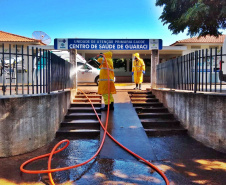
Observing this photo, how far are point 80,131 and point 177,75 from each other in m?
3.55

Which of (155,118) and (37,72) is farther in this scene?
(155,118)

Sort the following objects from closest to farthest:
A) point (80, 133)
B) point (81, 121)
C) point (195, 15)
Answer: point (80, 133) → point (81, 121) → point (195, 15)

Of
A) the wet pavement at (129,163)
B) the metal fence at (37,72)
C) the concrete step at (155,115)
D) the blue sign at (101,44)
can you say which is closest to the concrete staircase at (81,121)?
the wet pavement at (129,163)

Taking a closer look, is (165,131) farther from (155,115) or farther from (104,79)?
(104,79)

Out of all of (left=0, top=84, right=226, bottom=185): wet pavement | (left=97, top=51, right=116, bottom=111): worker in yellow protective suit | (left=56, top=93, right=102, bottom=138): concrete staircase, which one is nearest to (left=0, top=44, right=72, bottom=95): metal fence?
(left=56, top=93, right=102, bottom=138): concrete staircase

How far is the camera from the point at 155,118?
20.0 feet

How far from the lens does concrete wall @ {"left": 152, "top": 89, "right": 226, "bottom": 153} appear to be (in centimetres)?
434

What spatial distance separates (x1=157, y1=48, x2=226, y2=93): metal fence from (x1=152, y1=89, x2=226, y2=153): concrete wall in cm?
34

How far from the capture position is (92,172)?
3301mm

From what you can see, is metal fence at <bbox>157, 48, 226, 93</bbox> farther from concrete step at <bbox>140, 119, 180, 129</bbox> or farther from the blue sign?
the blue sign

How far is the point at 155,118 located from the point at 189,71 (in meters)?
1.67

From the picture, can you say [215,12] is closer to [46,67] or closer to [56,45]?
[56,45]

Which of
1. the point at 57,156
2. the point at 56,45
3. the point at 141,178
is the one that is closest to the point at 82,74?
the point at 56,45

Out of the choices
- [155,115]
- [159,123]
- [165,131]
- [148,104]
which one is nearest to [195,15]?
[148,104]
